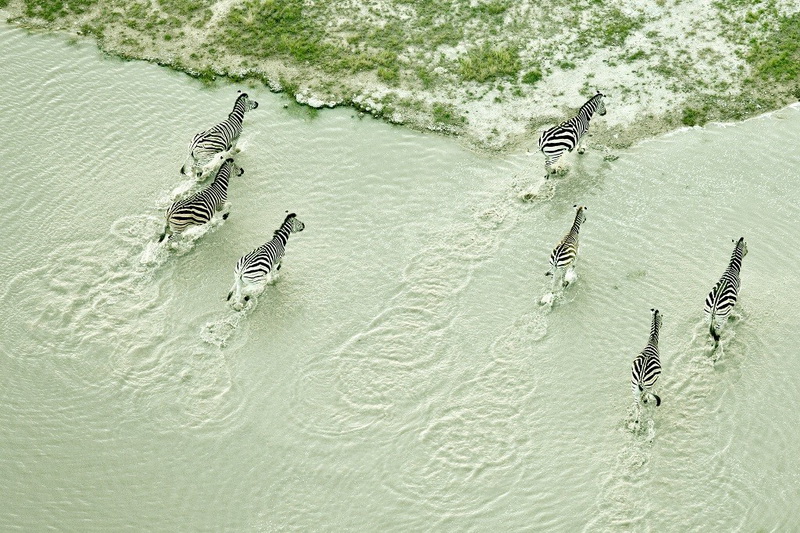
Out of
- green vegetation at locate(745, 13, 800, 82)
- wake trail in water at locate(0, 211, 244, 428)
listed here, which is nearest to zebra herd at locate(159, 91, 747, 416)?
wake trail in water at locate(0, 211, 244, 428)

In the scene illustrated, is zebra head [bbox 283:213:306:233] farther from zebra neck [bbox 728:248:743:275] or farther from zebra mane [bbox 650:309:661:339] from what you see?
zebra neck [bbox 728:248:743:275]

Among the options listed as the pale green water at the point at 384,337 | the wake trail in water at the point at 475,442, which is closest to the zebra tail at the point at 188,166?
the pale green water at the point at 384,337

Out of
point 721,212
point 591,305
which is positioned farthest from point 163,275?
point 721,212

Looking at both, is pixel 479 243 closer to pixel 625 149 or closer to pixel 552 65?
pixel 625 149

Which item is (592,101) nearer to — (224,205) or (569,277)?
(569,277)

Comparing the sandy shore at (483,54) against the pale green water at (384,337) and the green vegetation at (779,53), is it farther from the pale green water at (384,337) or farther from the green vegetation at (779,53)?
the pale green water at (384,337)

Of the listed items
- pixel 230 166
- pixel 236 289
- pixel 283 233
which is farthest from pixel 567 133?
pixel 236 289
